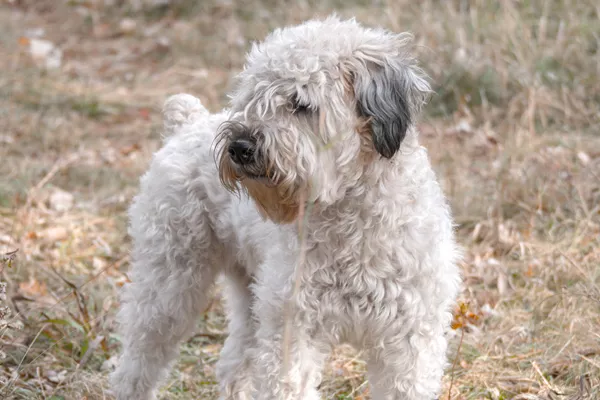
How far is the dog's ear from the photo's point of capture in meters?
3.14

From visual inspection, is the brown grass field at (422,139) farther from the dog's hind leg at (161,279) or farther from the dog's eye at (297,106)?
the dog's eye at (297,106)

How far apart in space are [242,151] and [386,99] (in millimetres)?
567

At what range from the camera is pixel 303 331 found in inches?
132

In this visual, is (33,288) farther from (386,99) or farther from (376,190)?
(386,99)

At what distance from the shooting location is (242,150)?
307 centimetres

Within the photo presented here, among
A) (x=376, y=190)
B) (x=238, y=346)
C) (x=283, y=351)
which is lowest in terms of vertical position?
(x=238, y=346)

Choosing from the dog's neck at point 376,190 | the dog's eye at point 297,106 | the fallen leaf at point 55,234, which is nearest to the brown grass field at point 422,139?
the fallen leaf at point 55,234

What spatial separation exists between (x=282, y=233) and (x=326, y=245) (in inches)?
8.1

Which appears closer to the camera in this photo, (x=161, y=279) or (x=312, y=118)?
(x=312, y=118)

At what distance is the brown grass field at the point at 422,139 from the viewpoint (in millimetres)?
4527

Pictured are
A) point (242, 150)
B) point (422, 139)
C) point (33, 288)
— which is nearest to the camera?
point (242, 150)

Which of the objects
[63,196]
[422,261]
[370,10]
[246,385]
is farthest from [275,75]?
[370,10]

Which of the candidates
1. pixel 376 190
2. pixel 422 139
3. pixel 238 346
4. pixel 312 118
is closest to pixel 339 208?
pixel 376 190

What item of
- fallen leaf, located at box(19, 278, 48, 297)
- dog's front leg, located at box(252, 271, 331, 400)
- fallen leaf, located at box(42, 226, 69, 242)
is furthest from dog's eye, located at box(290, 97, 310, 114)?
fallen leaf, located at box(42, 226, 69, 242)
